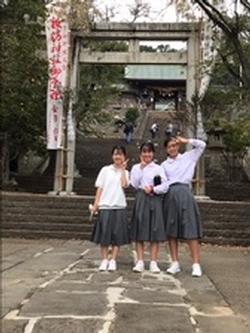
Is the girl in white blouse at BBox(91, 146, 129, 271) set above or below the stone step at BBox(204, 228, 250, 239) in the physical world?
above

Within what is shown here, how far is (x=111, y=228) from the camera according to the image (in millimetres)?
7551

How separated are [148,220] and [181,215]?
16.0 inches

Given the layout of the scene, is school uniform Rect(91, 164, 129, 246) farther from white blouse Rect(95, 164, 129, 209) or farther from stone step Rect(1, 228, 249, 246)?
stone step Rect(1, 228, 249, 246)

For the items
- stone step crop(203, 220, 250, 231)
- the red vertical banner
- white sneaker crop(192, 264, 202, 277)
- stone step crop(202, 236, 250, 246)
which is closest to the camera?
white sneaker crop(192, 264, 202, 277)

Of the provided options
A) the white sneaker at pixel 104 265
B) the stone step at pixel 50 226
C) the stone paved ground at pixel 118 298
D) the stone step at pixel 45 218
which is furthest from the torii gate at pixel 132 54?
the white sneaker at pixel 104 265

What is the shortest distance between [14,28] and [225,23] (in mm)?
8095

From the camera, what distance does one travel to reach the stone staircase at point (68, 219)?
12309mm

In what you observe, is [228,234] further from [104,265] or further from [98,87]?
[98,87]

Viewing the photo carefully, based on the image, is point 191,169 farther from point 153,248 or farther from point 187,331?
point 187,331

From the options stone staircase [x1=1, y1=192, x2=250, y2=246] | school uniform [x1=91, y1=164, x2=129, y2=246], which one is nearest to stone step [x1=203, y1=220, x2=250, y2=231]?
stone staircase [x1=1, y1=192, x2=250, y2=246]

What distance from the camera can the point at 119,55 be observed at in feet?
55.0

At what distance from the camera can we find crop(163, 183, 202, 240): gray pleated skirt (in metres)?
7.37

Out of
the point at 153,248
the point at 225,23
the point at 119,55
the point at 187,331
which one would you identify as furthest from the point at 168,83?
the point at 187,331

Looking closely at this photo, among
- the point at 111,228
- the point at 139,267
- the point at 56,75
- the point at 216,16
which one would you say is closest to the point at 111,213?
the point at 111,228
